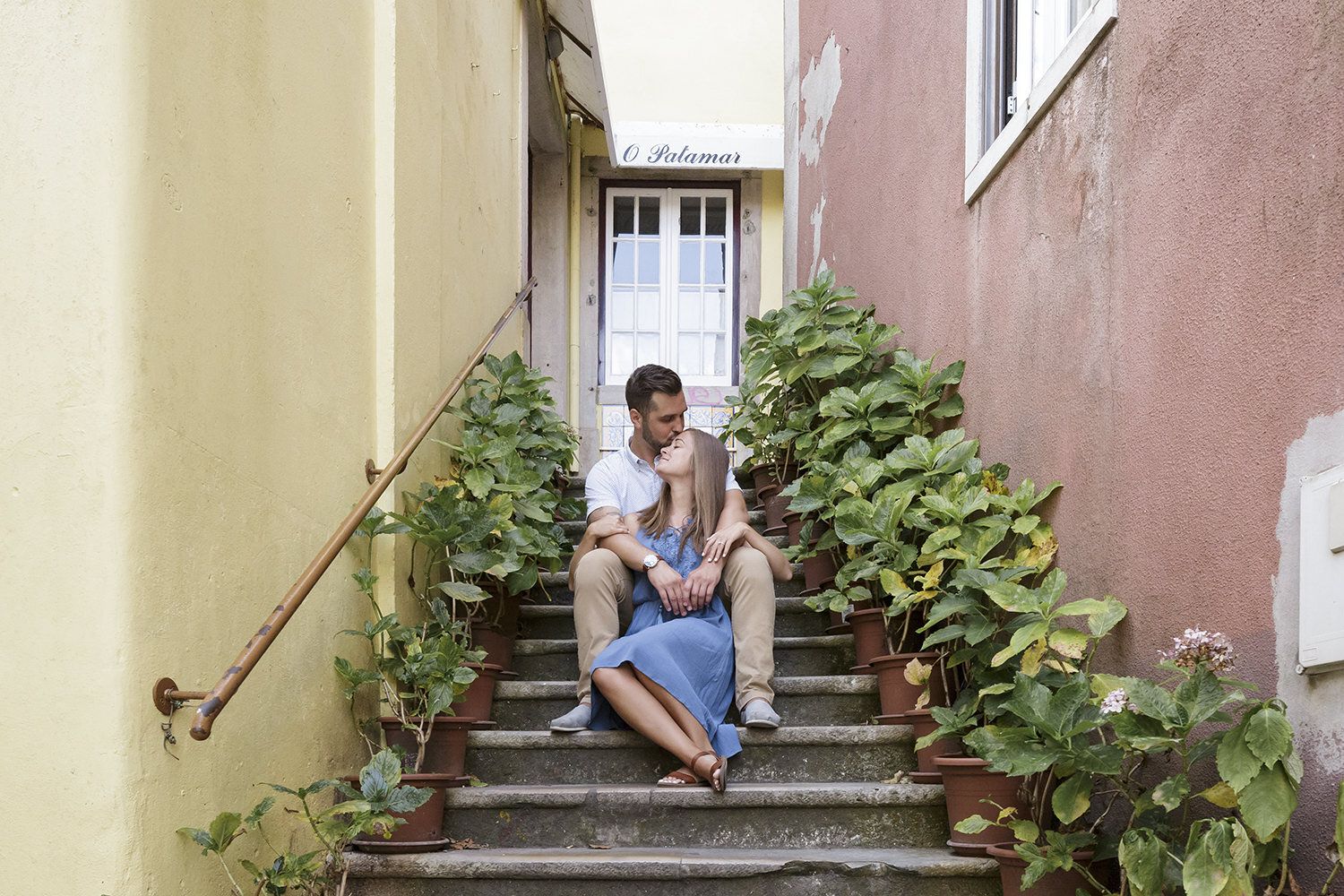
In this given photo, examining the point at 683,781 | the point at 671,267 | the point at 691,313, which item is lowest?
the point at 683,781

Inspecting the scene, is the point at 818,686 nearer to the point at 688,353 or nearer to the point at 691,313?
the point at 688,353

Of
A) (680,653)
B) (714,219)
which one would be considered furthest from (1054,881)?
(714,219)

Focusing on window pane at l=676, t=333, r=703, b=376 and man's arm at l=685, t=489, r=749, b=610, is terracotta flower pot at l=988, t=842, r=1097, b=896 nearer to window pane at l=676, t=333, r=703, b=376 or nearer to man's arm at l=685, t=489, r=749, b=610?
man's arm at l=685, t=489, r=749, b=610

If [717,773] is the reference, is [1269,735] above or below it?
above

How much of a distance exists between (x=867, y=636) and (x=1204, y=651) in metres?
1.75

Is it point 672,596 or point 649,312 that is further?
point 649,312

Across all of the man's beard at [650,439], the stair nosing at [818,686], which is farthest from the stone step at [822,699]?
the man's beard at [650,439]

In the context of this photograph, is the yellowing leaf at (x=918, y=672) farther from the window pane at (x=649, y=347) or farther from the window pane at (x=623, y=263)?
the window pane at (x=623, y=263)

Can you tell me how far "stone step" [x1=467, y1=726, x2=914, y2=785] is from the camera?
3.24 m

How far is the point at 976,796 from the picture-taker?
2711 millimetres

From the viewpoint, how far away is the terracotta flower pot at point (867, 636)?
11.7ft

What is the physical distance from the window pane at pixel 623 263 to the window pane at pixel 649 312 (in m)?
0.15

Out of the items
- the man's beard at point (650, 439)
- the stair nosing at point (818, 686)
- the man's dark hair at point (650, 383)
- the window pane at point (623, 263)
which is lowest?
the stair nosing at point (818, 686)

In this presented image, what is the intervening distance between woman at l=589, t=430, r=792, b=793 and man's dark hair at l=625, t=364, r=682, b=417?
0.67 feet
